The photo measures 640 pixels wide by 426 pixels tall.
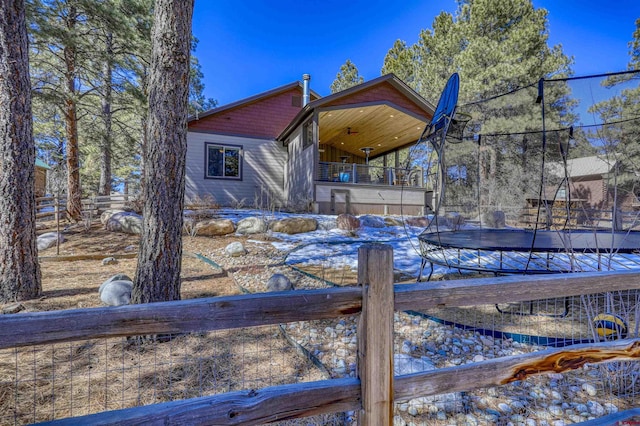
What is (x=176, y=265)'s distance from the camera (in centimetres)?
299

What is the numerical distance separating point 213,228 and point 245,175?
20.3 feet

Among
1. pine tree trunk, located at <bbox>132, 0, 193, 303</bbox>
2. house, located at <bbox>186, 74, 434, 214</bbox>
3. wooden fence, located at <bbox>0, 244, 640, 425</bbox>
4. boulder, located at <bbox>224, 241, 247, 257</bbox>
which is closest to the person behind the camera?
wooden fence, located at <bbox>0, 244, 640, 425</bbox>

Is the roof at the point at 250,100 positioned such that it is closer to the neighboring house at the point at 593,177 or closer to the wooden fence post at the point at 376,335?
the neighboring house at the point at 593,177

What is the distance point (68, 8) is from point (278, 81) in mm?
17108

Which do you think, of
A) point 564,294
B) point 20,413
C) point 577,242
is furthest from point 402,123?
point 20,413

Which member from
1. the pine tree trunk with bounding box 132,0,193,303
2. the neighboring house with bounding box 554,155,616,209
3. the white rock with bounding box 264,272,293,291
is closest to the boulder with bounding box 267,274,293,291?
the white rock with bounding box 264,272,293,291

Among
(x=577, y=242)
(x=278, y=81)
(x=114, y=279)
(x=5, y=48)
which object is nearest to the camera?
(x=5, y=48)

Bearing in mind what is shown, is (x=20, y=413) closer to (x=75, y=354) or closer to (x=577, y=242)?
(x=75, y=354)

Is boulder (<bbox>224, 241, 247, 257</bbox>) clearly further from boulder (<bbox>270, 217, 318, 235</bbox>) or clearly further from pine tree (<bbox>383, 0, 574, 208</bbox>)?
pine tree (<bbox>383, 0, 574, 208</bbox>)

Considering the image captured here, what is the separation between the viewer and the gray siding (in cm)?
1249

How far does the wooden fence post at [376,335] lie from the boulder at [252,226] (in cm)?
669

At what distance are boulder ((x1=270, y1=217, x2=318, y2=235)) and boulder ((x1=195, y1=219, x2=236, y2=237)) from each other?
1098 mm

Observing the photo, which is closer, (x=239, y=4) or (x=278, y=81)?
(x=239, y=4)

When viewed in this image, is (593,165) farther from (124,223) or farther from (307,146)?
(124,223)
